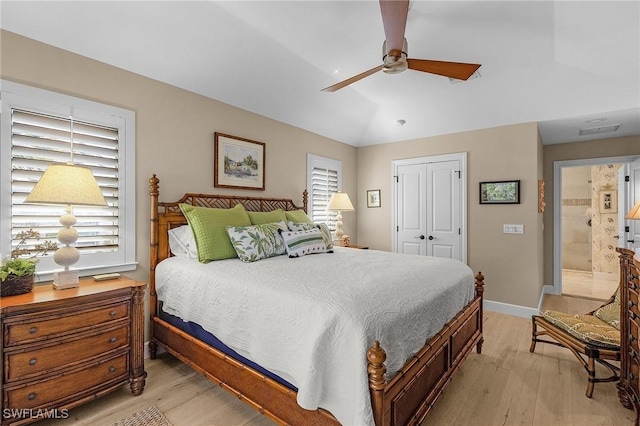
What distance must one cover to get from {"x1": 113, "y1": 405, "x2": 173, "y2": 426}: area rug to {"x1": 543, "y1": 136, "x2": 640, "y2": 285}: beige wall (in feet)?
19.1

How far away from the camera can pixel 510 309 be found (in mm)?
4129

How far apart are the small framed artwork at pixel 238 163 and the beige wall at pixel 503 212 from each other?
2666mm

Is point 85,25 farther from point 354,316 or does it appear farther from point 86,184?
point 354,316

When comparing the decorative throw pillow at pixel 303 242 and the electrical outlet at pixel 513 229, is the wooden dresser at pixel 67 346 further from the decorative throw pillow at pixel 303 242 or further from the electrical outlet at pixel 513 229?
the electrical outlet at pixel 513 229

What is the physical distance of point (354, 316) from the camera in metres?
1.46

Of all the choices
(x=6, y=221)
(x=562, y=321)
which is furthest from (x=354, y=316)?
(x=6, y=221)

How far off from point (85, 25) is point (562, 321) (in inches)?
184

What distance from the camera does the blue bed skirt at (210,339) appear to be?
176 cm

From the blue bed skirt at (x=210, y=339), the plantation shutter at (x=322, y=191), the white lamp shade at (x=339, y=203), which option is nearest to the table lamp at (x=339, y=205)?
the white lamp shade at (x=339, y=203)

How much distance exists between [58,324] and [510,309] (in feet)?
15.9

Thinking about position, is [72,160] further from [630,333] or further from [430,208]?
[430,208]

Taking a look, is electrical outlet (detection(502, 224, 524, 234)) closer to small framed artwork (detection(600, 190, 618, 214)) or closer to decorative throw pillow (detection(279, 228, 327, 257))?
decorative throw pillow (detection(279, 228, 327, 257))

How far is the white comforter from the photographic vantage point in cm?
144

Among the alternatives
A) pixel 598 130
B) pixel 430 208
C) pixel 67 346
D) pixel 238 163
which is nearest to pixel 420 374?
pixel 67 346
